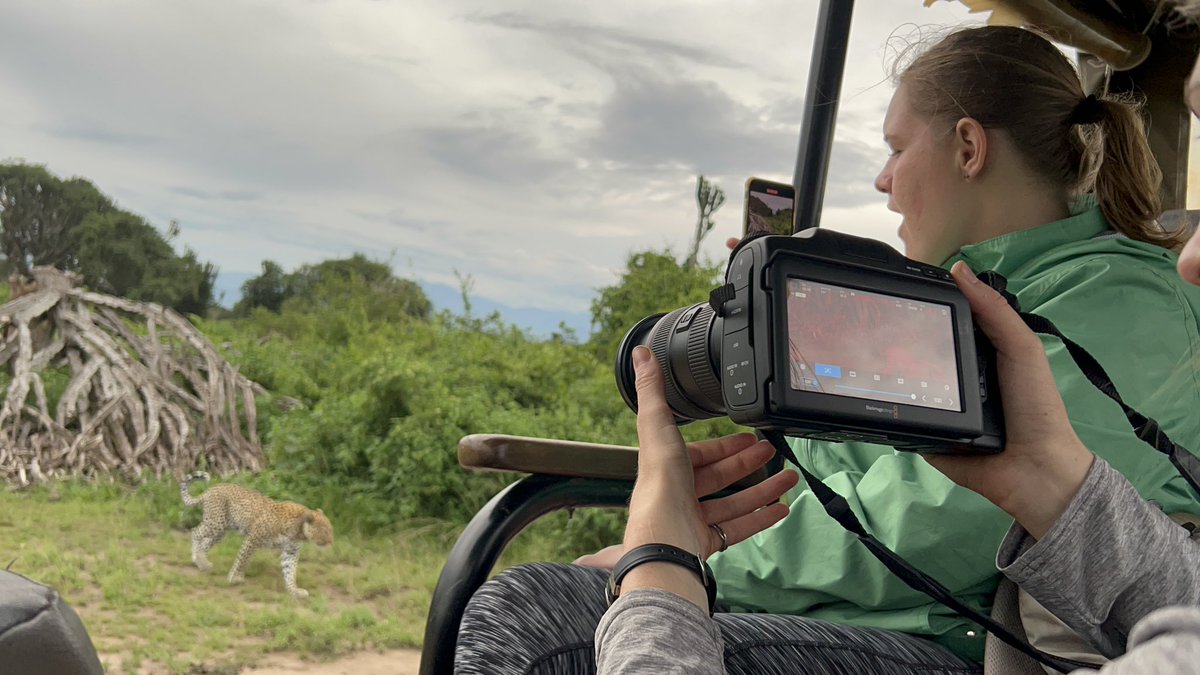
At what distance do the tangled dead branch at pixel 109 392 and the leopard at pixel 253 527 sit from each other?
8.7 inches

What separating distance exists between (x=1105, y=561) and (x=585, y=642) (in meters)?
0.37

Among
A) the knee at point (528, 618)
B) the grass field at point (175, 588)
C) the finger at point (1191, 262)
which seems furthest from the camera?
the grass field at point (175, 588)

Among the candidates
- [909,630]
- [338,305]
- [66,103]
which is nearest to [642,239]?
[338,305]

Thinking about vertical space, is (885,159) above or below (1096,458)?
above

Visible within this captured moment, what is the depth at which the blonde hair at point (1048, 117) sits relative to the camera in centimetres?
92

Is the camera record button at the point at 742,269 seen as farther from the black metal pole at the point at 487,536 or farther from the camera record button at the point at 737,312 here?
the black metal pole at the point at 487,536

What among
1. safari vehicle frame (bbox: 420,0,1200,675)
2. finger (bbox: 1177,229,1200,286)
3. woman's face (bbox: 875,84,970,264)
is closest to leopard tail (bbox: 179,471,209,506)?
safari vehicle frame (bbox: 420,0,1200,675)

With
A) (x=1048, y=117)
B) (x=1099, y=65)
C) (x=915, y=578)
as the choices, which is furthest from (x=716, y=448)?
(x=1099, y=65)

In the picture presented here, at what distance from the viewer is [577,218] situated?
4203mm

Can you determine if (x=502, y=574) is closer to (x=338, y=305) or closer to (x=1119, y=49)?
(x=1119, y=49)

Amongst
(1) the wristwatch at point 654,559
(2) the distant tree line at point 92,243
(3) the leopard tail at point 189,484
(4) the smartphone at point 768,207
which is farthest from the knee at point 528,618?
(2) the distant tree line at point 92,243

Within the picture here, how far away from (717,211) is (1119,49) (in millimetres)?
1831

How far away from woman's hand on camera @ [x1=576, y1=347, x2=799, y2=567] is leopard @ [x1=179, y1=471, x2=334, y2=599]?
2044 millimetres

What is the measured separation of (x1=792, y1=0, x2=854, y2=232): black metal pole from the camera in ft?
4.37
